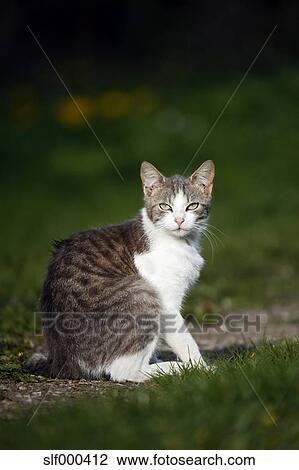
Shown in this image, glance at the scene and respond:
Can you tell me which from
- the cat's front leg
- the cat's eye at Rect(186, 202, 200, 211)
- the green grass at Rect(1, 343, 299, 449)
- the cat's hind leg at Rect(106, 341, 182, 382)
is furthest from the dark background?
the green grass at Rect(1, 343, 299, 449)

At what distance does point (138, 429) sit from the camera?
13.4 feet

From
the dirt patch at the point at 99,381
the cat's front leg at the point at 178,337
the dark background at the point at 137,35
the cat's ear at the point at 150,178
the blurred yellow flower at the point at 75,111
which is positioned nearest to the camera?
the dirt patch at the point at 99,381

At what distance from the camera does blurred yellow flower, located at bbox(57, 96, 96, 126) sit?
1642cm

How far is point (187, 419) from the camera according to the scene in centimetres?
414

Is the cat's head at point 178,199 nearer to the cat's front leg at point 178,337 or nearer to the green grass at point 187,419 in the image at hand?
the cat's front leg at point 178,337

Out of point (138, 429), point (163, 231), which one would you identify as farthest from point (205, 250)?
point (138, 429)

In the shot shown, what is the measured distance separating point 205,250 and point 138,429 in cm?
737

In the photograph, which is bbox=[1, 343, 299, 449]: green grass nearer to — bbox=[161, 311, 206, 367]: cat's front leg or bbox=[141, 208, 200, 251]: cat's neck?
bbox=[161, 311, 206, 367]: cat's front leg

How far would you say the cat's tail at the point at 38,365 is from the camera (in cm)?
546

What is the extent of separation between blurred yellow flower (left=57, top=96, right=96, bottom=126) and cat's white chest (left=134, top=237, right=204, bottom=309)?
35.9 feet

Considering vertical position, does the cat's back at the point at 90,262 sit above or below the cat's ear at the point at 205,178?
below

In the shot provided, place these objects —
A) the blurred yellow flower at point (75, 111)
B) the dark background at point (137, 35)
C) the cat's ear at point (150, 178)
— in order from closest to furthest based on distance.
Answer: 1. the cat's ear at point (150, 178)
2. the blurred yellow flower at point (75, 111)
3. the dark background at point (137, 35)

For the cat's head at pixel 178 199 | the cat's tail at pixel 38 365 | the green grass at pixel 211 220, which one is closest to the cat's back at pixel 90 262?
the cat's head at pixel 178 199
